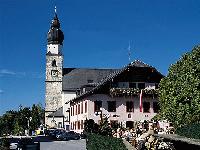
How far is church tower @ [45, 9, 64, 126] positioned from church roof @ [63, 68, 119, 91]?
1994 millimetres

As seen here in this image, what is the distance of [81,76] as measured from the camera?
97.9m

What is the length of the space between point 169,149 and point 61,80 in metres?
80.5

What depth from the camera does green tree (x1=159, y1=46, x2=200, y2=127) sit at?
38.6 m

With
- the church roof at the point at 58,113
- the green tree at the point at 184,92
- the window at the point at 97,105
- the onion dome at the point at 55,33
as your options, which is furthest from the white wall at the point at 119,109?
the onion dome at the point at 55,33

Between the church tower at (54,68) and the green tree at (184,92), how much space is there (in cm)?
5689

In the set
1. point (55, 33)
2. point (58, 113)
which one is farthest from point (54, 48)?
point (58, 113)

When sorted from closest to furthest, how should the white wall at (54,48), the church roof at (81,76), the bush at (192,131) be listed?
1. the bush at (192,131)
2. the church roof at (81,76)
3. the white wall at (54,48)

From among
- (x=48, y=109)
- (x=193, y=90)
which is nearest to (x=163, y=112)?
(x=193, y=90)

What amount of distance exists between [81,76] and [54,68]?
29.9ft

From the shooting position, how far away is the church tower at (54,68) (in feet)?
326

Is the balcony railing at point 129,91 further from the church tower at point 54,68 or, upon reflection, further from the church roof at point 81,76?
the church tower at point 54,68

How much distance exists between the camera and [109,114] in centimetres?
6022

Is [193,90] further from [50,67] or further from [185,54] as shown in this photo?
[50,67]

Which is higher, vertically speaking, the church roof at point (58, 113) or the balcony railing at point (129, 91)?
the balcony railing at point (129, 91)
